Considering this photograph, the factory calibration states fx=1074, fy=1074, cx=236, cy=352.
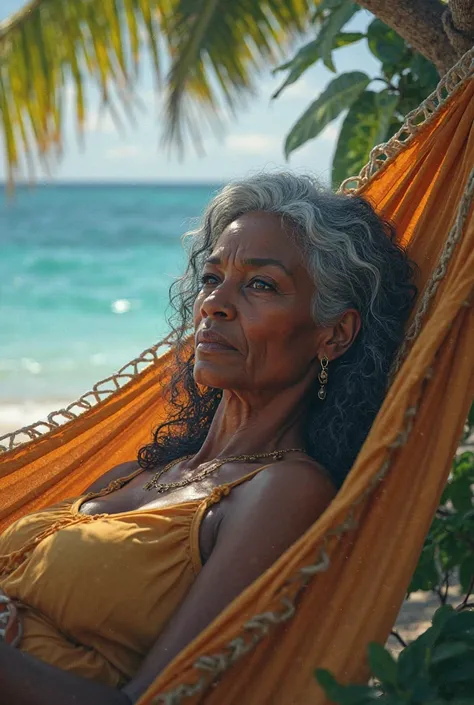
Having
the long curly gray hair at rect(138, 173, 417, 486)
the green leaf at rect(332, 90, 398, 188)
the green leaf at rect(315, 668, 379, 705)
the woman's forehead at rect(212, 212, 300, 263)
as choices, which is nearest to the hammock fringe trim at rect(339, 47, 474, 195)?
the green leaf at rect(332, 90, 398, 188)

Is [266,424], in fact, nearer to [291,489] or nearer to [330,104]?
[291,489]

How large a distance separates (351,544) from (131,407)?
121 centimetres

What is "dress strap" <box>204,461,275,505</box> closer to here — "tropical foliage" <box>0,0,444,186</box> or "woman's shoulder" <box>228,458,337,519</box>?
"woman's shoulder" <box>228,458,337,519</box>

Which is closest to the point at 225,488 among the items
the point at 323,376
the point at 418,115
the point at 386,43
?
the point at 323,376

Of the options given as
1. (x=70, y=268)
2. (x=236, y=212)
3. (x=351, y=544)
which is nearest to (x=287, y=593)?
(x=351, y=544)

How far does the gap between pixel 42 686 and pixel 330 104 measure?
75.5 inches

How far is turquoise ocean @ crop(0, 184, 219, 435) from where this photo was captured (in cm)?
1362

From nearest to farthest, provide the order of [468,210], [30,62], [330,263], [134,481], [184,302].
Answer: [468,210] → [330,263] → [134,481] → [184,302] → [30,62]

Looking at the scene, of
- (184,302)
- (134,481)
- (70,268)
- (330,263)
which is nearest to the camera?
(330,263)

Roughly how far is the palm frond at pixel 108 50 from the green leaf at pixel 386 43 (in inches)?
100.0

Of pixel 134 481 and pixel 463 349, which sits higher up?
pixel 463 349

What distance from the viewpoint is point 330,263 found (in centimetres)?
245

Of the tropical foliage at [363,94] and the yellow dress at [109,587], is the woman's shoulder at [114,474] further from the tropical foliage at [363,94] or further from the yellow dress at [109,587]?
the tropical foliage at [363,94]

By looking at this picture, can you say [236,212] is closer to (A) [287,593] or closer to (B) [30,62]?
(A) [287,593]
